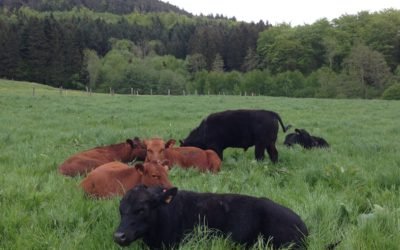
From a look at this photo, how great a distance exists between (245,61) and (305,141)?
10511cm

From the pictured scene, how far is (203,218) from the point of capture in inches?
169

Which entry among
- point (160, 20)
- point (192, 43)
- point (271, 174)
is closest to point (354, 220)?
point (271, 174)

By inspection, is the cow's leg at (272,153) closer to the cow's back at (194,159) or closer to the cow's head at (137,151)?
the cow's back at (194,159)

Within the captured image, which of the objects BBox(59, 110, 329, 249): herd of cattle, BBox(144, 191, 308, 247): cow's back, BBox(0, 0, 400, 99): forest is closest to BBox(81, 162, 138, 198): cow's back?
BBox(59, 110, 329, 249): herd of cattle

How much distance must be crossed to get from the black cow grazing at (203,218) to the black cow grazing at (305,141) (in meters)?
7.18

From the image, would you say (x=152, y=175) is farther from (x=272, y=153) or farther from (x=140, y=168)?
(x=272, y=153)

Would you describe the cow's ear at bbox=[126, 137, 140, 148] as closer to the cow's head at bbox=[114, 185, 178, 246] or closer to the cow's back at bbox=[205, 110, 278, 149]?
the cow's back at bbox=[205, 110, 278, 149]

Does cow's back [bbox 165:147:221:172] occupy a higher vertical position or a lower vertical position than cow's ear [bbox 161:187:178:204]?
lower

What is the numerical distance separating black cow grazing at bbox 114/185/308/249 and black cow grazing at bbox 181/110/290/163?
4870 millimetres

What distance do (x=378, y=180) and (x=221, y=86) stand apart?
8603 cm

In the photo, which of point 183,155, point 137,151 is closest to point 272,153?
point 183,155

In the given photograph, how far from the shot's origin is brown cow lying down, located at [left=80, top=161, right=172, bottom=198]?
571 cm

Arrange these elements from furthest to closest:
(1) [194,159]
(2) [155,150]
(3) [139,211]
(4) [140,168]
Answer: (1) [194,159] → (2) [155,150] → (4) [140,168] → (3) [139,211]

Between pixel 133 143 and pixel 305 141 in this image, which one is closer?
pixel 133 143
